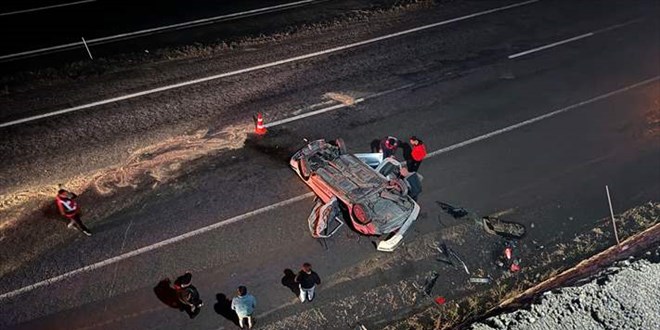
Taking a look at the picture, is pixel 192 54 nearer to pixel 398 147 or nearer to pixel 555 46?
pixel 398 147

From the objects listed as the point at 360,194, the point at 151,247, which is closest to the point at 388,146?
the point at 360,194

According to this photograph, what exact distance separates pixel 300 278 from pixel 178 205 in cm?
409

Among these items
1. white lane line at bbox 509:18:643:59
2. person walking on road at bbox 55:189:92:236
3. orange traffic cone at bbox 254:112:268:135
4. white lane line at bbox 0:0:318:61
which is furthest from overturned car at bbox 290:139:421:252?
white lane line at bbox 0:0:318:61

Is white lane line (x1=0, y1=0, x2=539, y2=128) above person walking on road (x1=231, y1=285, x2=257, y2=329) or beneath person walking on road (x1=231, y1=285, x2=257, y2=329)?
above

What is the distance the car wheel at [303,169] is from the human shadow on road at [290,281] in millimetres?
2359

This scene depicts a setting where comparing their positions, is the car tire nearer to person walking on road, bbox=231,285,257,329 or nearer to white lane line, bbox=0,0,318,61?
person walking on road, bbox=231,285,257,329

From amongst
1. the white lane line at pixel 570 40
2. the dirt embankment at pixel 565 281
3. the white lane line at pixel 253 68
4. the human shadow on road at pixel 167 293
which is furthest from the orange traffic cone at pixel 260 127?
the white lane line at pixel 570 40

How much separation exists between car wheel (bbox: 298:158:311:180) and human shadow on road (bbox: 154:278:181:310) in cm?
387

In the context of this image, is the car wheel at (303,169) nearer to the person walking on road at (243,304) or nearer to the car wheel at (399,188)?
the car wheel at (399,188)

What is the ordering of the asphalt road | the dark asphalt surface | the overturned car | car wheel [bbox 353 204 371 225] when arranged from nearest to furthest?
1. the asphalt road
2. car wheel [bbox 353 204 371 225]
3. the overturned car
4. the dark asphalt surface

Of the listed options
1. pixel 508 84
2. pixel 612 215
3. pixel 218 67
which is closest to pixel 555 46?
pixel 508 84

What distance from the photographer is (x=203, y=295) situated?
32.5ft

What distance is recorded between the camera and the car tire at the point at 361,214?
10250mm

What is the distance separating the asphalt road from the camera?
10.1 m
